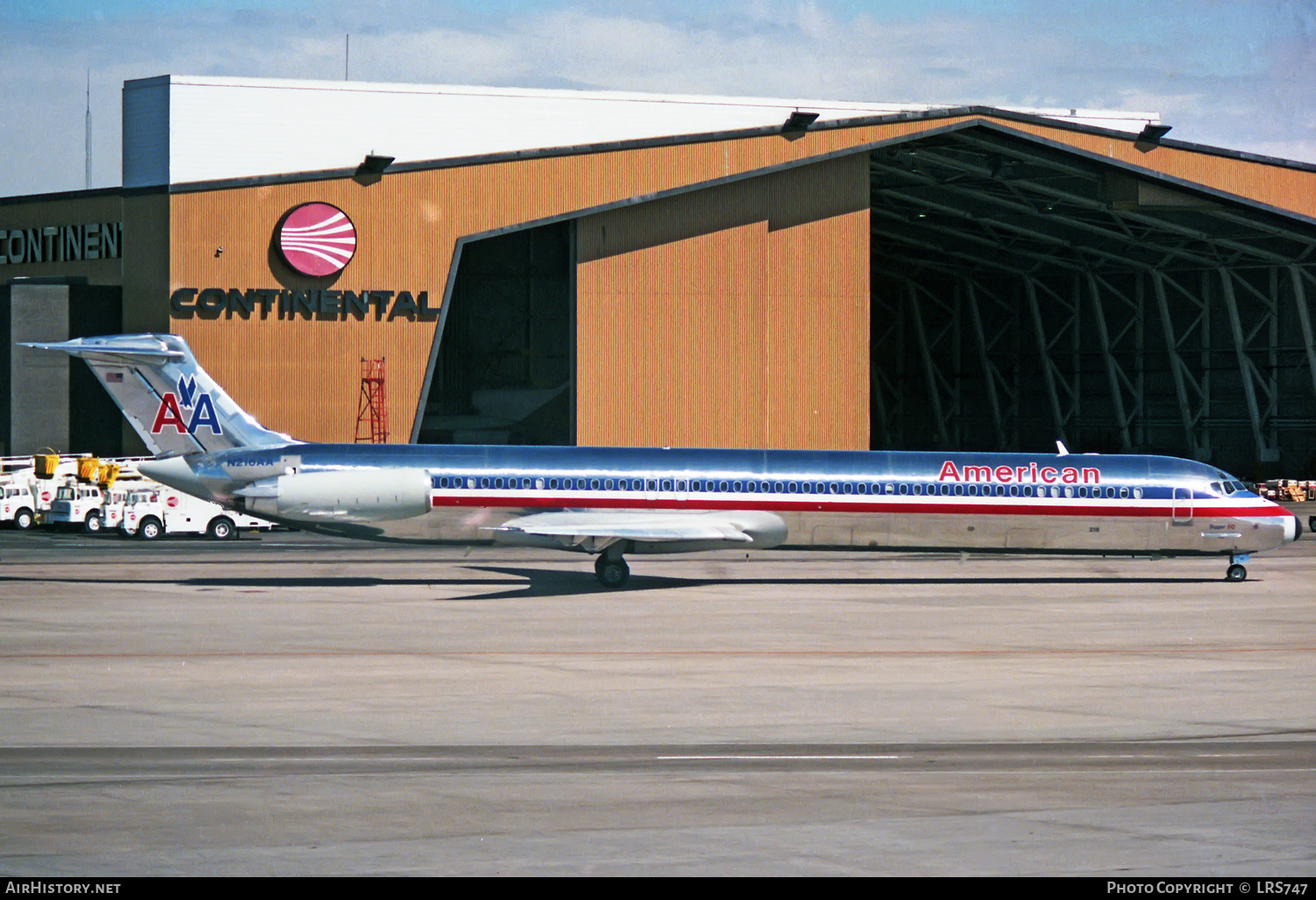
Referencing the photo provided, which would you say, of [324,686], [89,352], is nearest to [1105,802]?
[324,686]

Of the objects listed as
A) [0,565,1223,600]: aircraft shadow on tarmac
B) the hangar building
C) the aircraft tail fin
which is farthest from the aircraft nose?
the aircraft tail fin

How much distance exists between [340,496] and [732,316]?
25.9 m

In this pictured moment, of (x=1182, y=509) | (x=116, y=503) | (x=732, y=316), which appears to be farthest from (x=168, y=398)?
(x=732, y=316)

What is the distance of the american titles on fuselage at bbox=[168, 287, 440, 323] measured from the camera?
50406 millimetres

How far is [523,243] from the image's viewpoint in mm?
57750

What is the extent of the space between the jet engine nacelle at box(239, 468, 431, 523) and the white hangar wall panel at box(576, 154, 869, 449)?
2171 centimetres

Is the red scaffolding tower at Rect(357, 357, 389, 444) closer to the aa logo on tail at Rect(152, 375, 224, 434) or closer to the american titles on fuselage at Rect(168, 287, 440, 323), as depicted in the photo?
the american titles on fuselage at Rect(168, 287, 440, 323)

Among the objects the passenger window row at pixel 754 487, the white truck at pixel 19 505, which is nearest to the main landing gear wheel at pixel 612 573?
the passenger window row at pixel 754 487

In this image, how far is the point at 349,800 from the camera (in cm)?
1246

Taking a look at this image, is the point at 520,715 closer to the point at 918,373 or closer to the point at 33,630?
the point at 33,630

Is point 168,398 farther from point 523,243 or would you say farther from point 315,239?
point 523,243

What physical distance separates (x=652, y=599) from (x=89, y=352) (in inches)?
521

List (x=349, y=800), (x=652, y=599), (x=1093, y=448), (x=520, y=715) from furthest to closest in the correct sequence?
(x=1093, y=448) < (x=652, y=599) < (x=520, y=715) < (x=349, y=800)

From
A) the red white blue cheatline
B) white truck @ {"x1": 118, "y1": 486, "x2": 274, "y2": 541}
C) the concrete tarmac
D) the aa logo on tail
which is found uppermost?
the red white blue cheatline
